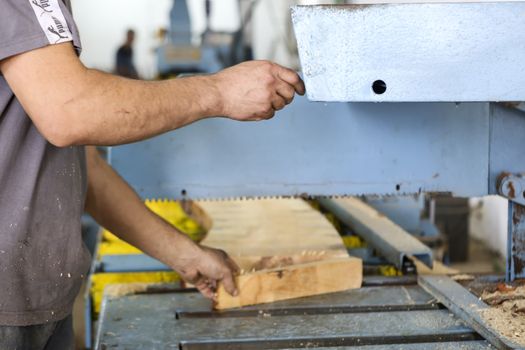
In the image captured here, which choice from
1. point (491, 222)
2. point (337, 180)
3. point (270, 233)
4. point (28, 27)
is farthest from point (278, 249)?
point (491, 222)

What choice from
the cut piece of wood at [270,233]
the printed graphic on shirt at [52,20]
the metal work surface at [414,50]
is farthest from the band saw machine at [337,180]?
the printed graphic on shirt at [52,20]

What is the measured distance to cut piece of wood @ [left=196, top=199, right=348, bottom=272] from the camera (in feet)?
5.30

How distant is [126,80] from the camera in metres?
1.00

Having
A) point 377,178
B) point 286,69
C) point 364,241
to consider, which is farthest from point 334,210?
point 286,69

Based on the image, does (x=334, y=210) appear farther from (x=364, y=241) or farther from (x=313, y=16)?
(x=313, y=16)

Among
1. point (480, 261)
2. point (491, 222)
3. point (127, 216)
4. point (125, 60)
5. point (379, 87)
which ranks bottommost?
point (480, 261)

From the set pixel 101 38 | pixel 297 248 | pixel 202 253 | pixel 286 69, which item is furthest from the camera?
pixel 101 38

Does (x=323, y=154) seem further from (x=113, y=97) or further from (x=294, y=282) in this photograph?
(x=113, y=97)

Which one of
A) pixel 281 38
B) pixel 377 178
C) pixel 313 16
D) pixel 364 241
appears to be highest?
pixel 281 38

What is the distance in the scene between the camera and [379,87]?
3.34 ft

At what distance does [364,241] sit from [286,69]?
3.46 ft

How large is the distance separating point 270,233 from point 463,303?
658 millimetres

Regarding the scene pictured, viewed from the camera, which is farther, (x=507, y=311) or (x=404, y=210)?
(x=404, y=210)

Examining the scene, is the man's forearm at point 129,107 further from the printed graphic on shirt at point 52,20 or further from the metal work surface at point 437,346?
the metal work surface at point 437,346
